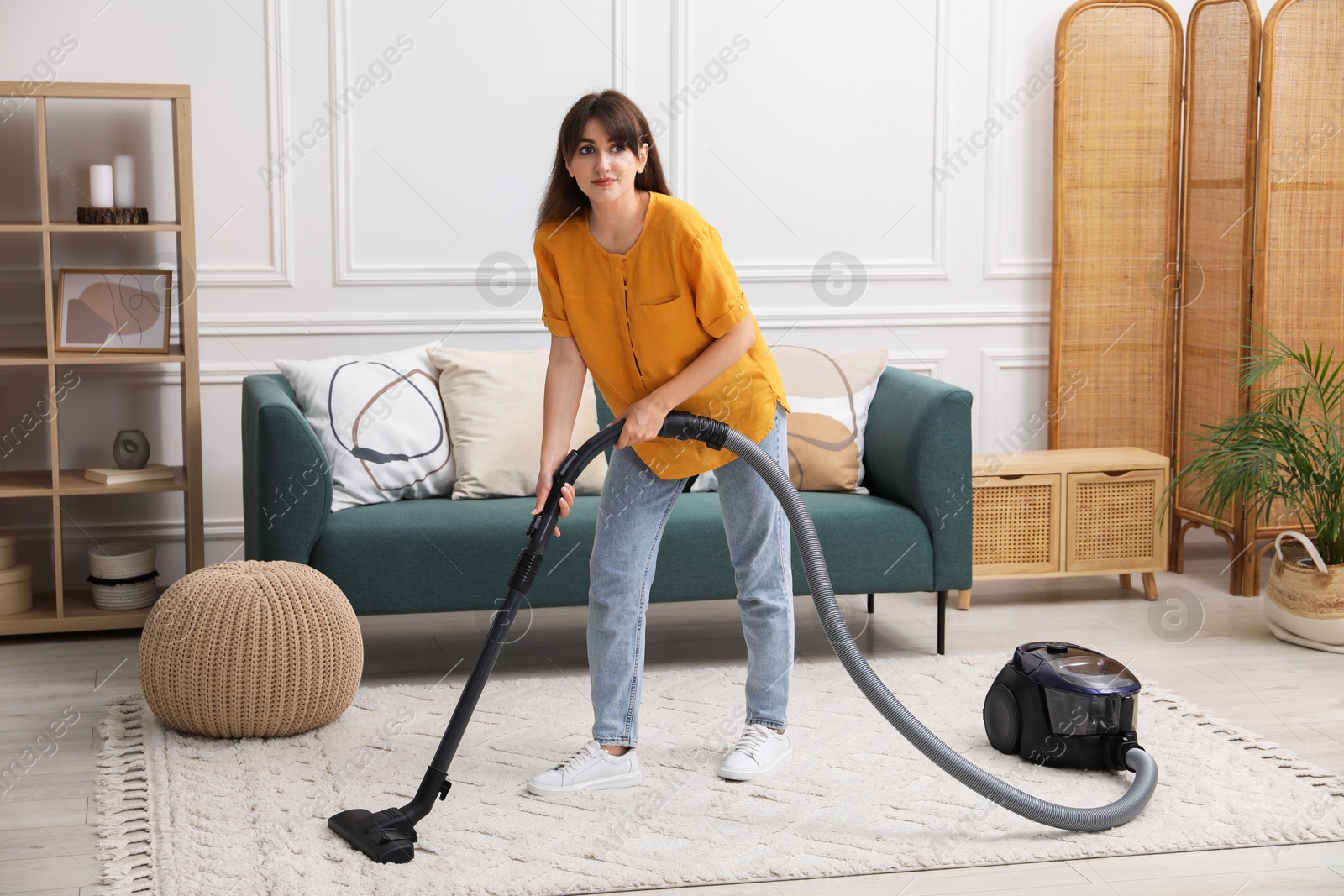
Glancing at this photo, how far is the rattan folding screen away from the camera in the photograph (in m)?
3.80

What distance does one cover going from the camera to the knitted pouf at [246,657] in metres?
2.51

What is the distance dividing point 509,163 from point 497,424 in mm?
958

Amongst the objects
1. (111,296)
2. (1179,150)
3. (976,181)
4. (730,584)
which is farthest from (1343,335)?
(111,296)

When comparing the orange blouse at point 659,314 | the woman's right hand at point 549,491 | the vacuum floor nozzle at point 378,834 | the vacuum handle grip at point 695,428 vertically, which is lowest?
the vacuum floor nozzle at point 378,834

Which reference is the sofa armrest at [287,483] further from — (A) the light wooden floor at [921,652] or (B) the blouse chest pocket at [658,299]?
(B) the blouse chest pocket at [658,299]

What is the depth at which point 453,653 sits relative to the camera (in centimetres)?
329

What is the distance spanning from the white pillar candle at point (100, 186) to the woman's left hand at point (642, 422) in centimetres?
200

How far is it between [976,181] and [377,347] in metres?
2.01

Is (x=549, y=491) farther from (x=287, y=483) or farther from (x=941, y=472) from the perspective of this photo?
(x=941, y=472)

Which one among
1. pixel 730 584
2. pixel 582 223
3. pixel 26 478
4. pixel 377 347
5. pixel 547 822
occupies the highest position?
pixel 582 223

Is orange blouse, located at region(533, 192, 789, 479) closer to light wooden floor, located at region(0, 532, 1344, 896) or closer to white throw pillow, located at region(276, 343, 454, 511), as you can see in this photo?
light wooden floor, located at region(0, 532, 1344, 896)

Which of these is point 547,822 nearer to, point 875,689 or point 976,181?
point 875,689

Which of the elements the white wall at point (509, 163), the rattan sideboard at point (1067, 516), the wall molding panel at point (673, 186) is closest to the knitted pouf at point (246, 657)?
the white wall at point (509, 163)

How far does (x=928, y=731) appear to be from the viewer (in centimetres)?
218
